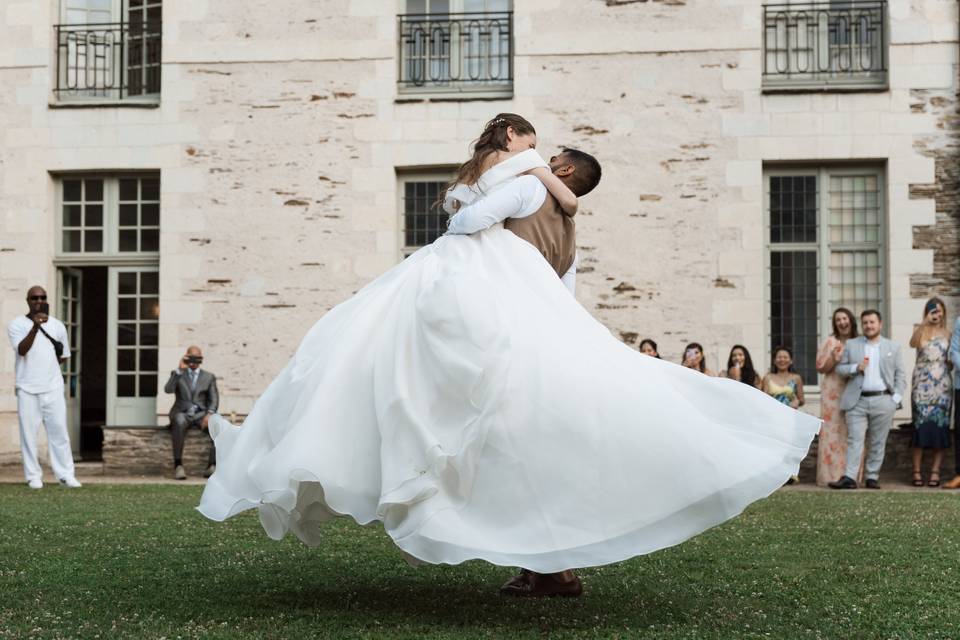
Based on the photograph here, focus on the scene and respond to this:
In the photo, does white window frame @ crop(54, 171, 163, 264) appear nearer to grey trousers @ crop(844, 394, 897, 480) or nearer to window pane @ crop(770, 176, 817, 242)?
window pane @ crop(770, 176, 817, 242)

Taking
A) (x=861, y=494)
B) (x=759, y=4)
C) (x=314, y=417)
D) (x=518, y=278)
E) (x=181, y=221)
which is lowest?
(x=861, y=494)

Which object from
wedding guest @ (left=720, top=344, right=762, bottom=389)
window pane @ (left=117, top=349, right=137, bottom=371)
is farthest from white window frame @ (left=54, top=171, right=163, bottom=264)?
wedding guest @ (left=720, top=344, right=762, bottom=389)

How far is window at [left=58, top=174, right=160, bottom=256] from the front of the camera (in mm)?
16234

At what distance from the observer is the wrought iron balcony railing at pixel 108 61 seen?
53.4 feet

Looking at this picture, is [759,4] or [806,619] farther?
[759,4]

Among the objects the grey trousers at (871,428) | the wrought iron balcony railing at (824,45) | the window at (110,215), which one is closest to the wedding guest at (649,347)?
the grey trousers at (871,428)

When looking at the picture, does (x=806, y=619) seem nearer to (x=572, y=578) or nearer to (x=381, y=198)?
(x=572, y=578)

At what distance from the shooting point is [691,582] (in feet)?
19.5

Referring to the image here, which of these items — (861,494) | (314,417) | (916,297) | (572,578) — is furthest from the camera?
(916,297)

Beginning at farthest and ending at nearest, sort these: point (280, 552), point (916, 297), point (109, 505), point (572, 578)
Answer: point (916, 297) < point (109, 505) < point (280, 552) < point (572, 578)

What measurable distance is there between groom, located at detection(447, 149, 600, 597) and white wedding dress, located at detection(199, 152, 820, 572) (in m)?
0.26

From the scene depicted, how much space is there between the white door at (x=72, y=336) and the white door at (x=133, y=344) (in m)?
0.59

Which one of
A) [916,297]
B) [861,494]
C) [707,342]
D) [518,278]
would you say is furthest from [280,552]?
[916,297]

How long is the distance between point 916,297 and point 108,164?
31.6 ft
